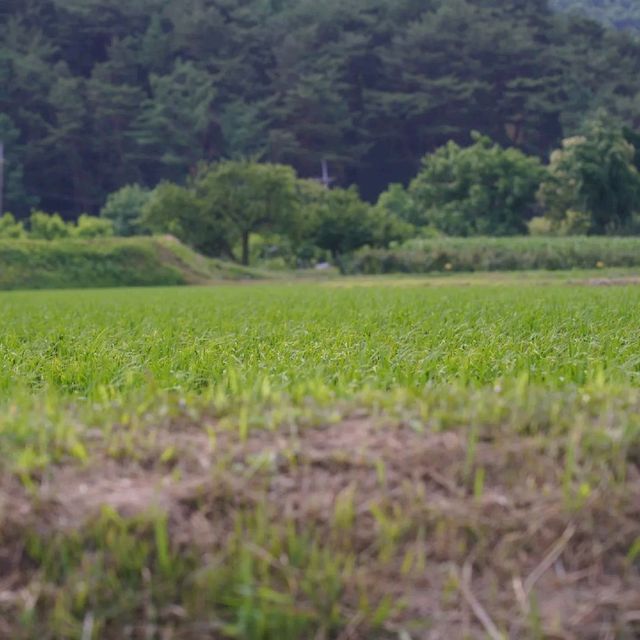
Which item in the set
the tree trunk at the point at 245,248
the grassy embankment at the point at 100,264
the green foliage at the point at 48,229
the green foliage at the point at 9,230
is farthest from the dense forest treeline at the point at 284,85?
the grassy embankment at the point at 100,264

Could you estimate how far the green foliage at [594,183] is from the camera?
141 feet

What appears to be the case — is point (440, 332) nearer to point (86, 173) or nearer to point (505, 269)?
point (505, 269)

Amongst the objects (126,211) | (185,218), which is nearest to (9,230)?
(185,218)

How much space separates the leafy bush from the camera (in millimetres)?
33688

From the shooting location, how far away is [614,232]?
147ft

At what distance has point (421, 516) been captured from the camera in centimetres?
246

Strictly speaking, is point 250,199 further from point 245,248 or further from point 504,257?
point 504,257

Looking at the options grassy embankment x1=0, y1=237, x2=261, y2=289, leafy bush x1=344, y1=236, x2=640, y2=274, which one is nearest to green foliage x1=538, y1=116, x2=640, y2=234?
leafy bush x1=344, y1=236, x2=640, y2=274

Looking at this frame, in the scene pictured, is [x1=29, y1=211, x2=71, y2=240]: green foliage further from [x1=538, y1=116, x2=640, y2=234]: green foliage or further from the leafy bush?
[x1=538, y1=116, x2=640, y2=234]: green foliage

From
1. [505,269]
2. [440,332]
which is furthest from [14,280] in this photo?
[440,332]

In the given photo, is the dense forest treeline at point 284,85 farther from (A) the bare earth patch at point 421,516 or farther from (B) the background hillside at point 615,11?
(A) the bare earth patch at point 421,516

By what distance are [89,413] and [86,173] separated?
178 ft

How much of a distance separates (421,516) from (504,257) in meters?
32.1

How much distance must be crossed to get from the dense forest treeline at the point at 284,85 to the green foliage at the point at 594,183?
38.0 ft
